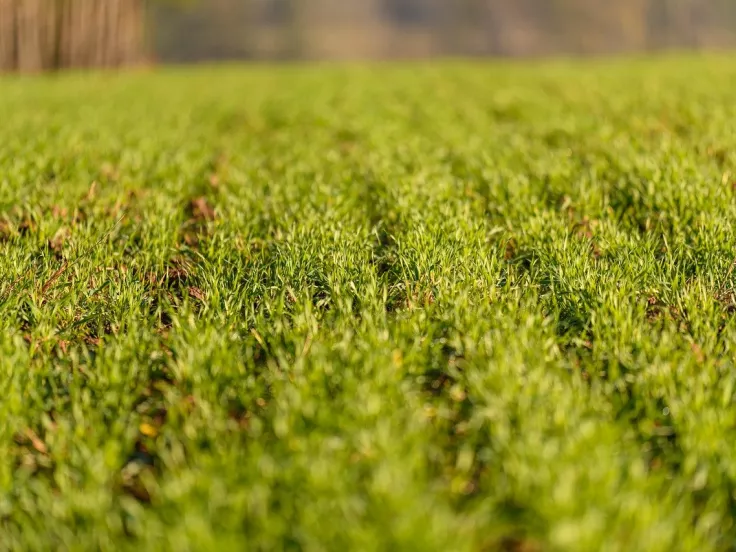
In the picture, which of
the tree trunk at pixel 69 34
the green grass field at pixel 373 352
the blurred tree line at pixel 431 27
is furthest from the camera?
the blurred tree line at pixel 431 27

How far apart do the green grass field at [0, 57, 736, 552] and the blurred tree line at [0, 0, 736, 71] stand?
59.1 m

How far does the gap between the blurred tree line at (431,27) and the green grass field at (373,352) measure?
59.1 m

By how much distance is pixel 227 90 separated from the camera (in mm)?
11172

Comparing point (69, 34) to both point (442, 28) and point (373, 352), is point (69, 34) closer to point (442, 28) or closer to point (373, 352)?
point (373, 352)

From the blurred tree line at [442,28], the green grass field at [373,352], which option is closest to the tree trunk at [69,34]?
the green grass field at [373,352]

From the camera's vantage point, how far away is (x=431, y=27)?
72000 mm

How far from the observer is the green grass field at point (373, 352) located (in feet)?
5.35

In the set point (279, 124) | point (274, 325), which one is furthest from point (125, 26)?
point (274, 325)

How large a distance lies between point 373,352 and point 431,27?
75.2 meters

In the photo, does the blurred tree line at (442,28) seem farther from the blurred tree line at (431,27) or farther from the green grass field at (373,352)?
the green grass field at (373,352)

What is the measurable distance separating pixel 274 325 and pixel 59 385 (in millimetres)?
762

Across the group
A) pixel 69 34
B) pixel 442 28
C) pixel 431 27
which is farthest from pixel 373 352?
pixel 431 27

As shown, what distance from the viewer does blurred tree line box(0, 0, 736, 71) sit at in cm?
6384

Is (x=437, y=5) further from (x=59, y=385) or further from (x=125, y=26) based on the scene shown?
(x=59, y=385)
